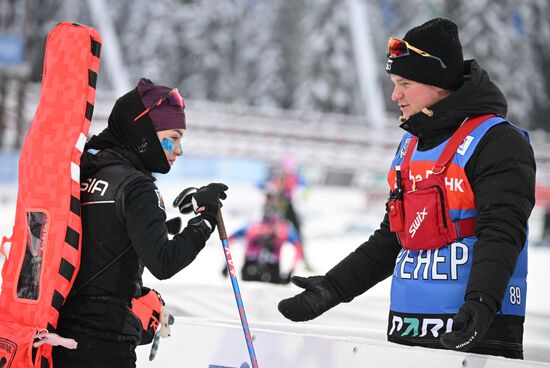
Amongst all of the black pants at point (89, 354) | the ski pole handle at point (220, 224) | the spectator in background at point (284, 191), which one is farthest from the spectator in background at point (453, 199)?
the spectator in background at point (284, 191)

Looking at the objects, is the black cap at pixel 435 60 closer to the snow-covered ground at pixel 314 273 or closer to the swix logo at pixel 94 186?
the swix logo at pixel 94 186

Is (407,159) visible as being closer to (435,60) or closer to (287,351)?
(435,60)

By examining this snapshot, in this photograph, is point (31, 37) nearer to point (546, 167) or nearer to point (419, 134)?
point (546, 167)

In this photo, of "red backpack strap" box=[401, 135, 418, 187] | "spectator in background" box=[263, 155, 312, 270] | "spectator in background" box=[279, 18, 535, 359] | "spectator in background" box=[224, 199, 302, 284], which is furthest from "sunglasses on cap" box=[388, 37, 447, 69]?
"spectator in background" box=[263, 155, 312, 270]

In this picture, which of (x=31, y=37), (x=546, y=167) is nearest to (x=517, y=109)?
(x=546, y=167)

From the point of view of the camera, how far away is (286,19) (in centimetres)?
2866

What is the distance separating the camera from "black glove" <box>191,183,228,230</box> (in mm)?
2830

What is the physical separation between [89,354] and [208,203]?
0.58 m

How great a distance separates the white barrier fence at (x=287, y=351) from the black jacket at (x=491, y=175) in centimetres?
18

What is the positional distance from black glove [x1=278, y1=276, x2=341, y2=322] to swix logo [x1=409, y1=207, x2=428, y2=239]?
1.45 ft

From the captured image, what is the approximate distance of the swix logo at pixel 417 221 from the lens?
8.71ft

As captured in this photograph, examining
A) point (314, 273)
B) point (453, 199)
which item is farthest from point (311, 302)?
point (314, 273)

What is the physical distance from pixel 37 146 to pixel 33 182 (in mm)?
107

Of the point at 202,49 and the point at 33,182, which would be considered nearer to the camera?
the point at 33,182
